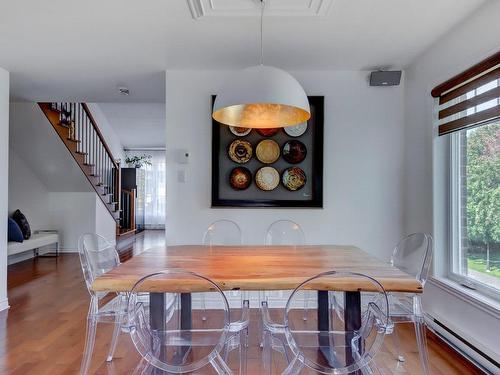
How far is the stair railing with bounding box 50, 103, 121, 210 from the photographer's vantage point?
558cm

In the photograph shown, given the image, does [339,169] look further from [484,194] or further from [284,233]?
[484,194]

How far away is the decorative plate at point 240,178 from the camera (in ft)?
11.3

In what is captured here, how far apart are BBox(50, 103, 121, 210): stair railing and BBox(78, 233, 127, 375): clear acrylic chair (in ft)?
12.1

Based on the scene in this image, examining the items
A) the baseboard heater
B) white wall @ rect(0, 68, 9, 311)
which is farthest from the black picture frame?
white wall @ rect(0, 68, 9, 311)

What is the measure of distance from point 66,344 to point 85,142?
4.42 m

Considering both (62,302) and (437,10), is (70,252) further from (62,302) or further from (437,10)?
(437,10)

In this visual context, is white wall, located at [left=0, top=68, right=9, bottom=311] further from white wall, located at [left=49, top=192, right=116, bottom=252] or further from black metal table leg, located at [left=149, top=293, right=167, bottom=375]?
white wall, located at [left=49, top=192, right=116, bottom=252]

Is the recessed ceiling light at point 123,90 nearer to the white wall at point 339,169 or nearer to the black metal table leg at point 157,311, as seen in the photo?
the white wall at point 339,169

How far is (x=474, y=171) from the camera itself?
2.56m

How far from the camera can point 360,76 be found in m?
3.48

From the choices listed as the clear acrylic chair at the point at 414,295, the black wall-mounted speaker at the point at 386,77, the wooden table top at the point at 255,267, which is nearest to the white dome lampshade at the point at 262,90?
the wooden table top at the point at 255,267

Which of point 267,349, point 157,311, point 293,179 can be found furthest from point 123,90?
point 267,349

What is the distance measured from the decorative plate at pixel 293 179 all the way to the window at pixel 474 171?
4.21 ft

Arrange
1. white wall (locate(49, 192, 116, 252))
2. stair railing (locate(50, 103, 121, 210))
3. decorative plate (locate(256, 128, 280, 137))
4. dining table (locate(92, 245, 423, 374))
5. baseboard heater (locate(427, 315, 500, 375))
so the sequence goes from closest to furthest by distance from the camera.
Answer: dining table (locate(92, 245, 423, 374)), baseboard heater (locate(427, 315, 500, 375)), decorative plate (locate(256, 128, 280, 137)), stair railing (locate(50, 103, 121, 210)), white wall (locate(49, 192, 116, 252))
